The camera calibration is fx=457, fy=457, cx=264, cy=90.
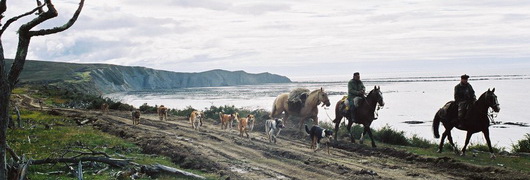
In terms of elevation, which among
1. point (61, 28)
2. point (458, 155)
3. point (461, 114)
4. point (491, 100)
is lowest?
point (458, 155)

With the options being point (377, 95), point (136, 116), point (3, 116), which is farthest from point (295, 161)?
point (136, 116)

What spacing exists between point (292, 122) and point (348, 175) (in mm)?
16019

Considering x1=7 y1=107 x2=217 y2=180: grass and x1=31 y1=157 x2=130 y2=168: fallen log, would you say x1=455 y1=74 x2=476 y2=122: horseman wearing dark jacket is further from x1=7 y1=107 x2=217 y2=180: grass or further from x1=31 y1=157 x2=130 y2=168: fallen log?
x1=31 y1=157 x2=130 y2=168: fallen log

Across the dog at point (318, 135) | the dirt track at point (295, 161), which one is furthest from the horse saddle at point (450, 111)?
the dog at point (318, 135)

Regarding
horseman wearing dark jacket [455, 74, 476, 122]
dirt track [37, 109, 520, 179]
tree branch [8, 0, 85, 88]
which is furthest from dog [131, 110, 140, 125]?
tree branch [8, 0, 85, 88]

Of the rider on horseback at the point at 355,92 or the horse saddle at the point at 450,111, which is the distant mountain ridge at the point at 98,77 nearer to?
the rider on horseback at the point at 355,92

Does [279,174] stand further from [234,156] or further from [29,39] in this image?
[29,39]

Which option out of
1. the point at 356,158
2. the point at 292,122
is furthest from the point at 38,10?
the point at 292,122

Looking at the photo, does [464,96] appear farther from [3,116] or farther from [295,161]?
[3,116]

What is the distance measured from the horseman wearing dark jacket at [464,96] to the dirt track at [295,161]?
8.42 ft

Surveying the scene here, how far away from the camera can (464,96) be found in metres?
16.7

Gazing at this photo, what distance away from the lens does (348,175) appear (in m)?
12.2

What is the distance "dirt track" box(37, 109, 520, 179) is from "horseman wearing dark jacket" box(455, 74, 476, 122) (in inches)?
101

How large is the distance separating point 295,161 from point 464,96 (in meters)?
7.09
